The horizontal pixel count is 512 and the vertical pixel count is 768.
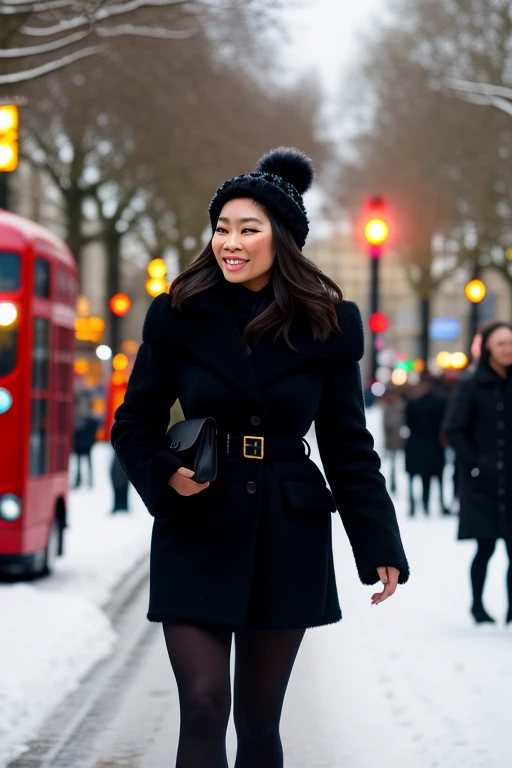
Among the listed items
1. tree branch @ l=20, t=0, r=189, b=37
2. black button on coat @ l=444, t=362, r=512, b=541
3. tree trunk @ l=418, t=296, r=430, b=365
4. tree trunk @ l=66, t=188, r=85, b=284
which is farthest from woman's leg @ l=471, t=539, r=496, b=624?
tree trunk @ l=418, t=296, r=430, b=365

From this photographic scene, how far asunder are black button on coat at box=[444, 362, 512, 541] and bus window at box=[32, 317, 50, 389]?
12.2ft

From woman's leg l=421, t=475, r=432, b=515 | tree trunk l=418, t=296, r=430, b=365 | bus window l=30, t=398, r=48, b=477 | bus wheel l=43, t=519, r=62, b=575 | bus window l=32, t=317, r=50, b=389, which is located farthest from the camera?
tree trunk l=418, t=296, r=430, b=365

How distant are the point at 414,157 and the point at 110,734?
37605 millimetres

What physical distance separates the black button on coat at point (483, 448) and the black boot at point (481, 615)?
493 millimetres

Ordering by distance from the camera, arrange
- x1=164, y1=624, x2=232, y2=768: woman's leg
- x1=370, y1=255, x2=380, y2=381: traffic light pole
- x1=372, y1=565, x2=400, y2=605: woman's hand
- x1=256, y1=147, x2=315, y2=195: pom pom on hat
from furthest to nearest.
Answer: x1=370, y1=255, x2=380, y2=381: traffic light pole, x1=256, y1=147, x2=315, y2=195: pom pom on hat, x1=372, y1=565, x2=400, y2=605: woman's hand, x1=164, y1=624, x2=232, y2=768: woman's leg

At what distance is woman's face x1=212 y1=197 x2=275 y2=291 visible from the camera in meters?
4.36

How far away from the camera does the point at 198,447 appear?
419 centimetres

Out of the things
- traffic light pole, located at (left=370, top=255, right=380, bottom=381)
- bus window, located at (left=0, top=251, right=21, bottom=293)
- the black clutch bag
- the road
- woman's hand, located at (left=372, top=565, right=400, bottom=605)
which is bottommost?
the road

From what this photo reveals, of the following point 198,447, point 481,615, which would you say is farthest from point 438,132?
point 198,447

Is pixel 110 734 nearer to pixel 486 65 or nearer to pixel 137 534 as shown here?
pixel 137 534

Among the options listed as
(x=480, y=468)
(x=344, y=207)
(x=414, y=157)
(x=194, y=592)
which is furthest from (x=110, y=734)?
(x=344, y=207)

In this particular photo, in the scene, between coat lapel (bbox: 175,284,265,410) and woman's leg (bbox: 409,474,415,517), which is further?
woman's leg (bbox: 409,474,415,517)

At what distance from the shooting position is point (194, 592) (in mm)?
4246

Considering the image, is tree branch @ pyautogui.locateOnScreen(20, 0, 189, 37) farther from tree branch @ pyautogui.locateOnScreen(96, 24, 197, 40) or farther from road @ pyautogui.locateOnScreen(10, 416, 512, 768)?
road @ pyautogui.locateOnScreen(10, 416, 512, 768)
